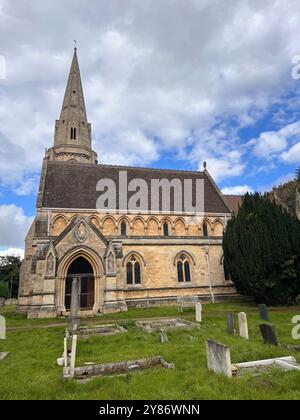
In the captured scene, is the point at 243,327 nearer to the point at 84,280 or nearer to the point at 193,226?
the point at 84,280

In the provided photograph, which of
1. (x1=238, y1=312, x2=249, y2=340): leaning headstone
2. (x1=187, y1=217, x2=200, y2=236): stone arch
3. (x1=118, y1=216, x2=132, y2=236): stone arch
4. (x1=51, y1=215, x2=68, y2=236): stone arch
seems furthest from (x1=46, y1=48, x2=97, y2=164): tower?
(x1=238, y1=312, x2=249, y2=340): leaning headstone

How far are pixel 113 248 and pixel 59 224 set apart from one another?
673 cm

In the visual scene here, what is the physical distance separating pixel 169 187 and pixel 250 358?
23.8m

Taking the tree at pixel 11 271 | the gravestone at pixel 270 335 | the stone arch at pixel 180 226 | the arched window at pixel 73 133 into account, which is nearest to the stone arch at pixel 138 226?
the stone arch at pixel 180 226

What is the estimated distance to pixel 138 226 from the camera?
27031 mm

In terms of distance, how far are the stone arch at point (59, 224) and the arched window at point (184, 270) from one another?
10.7 m

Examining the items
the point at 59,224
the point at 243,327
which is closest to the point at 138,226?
the point at 59,224

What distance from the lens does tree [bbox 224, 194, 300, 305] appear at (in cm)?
1967

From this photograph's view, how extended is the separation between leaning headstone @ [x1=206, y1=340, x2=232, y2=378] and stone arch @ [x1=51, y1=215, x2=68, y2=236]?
1996 cm

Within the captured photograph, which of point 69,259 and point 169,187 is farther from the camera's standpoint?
point 169,187

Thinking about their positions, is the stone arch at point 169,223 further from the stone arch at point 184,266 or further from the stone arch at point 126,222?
the stone arch at point 184,266

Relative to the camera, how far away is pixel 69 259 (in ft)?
66.4

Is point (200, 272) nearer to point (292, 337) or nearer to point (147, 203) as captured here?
point (147, 203)
